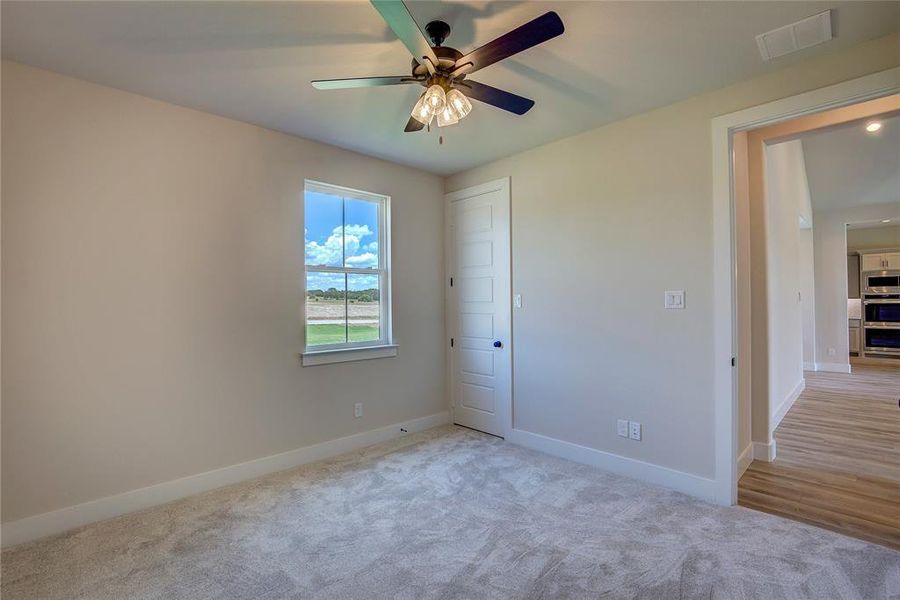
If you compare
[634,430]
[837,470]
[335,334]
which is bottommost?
[837,470]

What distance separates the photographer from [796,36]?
200cm

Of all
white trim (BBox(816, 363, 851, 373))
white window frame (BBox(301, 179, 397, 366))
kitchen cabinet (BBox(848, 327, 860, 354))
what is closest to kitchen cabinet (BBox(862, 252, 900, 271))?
kitchen cabinet (BBox(848, 327, 860, 354))

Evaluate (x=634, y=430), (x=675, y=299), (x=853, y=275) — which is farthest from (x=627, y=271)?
(x=853, y=275)

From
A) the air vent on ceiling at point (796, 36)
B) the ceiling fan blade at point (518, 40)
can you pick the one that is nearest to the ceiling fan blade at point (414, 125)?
the ceiling fan blade at point (518, 40)

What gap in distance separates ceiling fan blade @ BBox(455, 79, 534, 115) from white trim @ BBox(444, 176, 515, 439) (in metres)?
1.63

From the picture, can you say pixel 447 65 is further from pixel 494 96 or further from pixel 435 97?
pixel 494 96

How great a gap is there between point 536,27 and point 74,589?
9.80 ft

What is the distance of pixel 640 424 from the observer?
115 inches

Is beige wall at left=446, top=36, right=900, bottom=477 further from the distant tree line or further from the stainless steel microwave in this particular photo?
the stainless steel microwave

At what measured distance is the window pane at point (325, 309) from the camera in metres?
3.36

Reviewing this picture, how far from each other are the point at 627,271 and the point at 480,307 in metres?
1.44

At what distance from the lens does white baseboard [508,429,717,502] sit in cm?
262

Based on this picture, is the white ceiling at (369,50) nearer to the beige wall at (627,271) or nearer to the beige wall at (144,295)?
the beige wall at (627,271)

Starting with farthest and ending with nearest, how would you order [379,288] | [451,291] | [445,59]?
[451,291], [379,288], [445,59]
